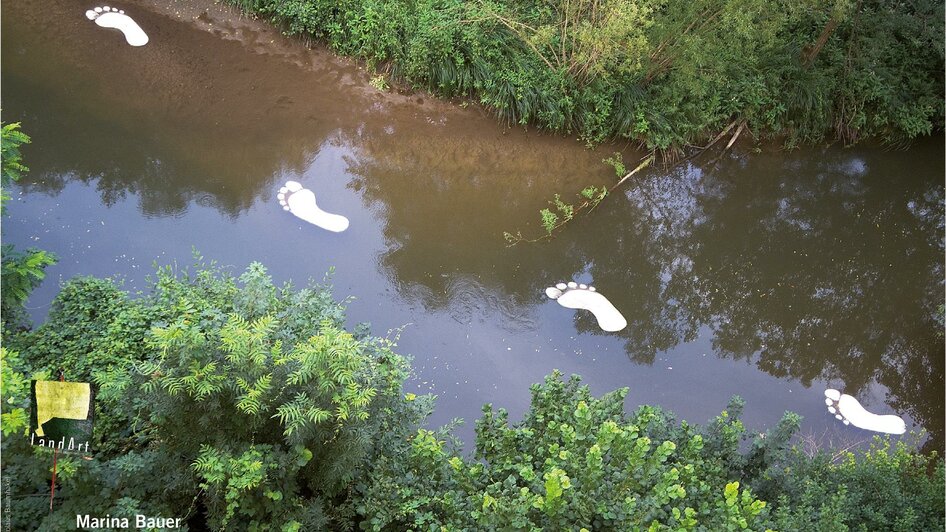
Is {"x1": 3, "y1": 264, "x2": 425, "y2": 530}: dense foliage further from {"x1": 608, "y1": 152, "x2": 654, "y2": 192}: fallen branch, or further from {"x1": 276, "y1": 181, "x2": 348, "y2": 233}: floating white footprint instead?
{"x1": 608, "y1": 152, "x2": 654, "y2": 192}: fallen branch

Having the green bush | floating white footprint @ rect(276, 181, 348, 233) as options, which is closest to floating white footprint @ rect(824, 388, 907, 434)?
the green bush

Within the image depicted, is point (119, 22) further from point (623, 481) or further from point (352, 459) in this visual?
point (623, 481)

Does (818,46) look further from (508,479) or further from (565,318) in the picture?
(508,479)

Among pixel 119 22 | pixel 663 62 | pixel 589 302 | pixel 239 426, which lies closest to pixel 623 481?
pixel 239 426

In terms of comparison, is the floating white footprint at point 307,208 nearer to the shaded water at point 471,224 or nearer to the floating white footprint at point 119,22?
the shaded water at point 471,224

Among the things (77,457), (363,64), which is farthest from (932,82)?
(77,457)

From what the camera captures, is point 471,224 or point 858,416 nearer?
point 858,416

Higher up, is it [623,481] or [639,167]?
[623,481]

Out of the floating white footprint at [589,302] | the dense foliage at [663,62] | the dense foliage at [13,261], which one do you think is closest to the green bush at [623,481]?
the floating white footprint at [589,302]
